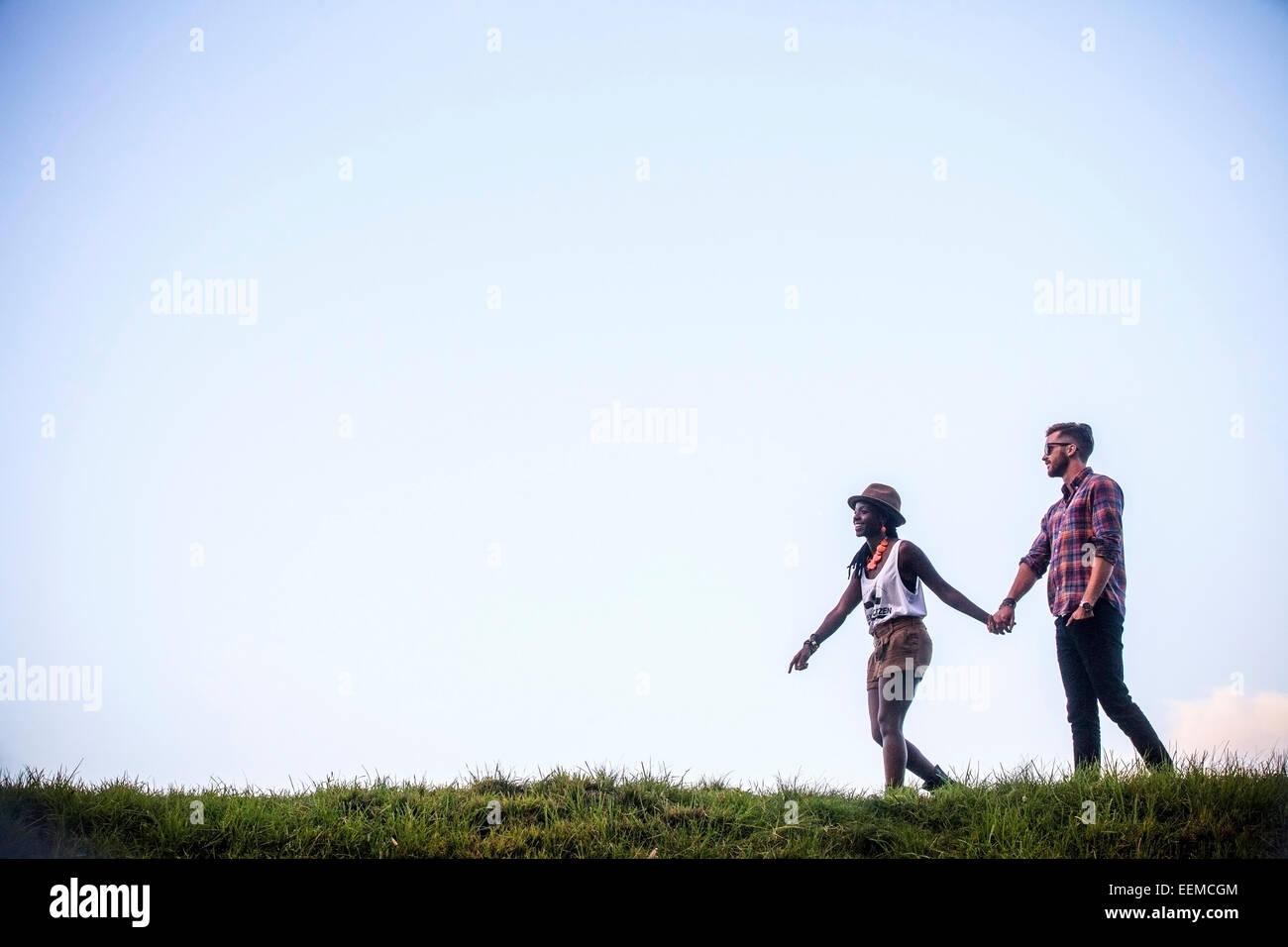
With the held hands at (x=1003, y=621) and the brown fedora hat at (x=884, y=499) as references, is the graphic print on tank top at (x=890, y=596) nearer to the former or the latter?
the brown fedora hat at (x=884, y=499)

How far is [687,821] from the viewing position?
8.79 metres


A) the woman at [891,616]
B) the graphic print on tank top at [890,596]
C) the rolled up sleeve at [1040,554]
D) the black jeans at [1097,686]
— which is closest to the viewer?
the black jeans at [1097,686]

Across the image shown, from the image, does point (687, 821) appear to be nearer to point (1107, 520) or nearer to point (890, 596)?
point (890, 596)

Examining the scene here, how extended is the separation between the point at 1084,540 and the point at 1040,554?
24.8 inches

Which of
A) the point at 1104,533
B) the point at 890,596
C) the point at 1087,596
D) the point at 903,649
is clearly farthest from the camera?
the point at 890,596

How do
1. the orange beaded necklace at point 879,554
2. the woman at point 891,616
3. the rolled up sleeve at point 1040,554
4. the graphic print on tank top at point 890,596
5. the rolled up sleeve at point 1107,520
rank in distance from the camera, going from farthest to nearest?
the orange beaded necklace at point 879,554 → the rolled up sleeve at point 1040,554 → the graphic print on tank top at point 890,596 → the woman at point 891,616 → the rolled up sleeve at point 1107,520

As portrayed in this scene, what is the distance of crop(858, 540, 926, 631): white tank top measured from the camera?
9.50 meters

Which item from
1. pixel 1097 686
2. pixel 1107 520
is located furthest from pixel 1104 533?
pixel 1097 686

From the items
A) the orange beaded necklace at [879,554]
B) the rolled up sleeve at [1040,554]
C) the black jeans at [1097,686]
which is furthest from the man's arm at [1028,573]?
the orange beaded necklace at [879,554]

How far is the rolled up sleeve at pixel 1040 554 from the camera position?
31.7 ft

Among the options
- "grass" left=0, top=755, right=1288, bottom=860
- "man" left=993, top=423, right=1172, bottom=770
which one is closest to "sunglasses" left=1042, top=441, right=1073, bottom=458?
"man" left=993, top=423, right=1172, bottom=770

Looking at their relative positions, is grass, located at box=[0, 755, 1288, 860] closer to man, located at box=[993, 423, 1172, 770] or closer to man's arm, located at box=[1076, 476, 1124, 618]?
man, located at box=[993, 423, 1172, 770]
